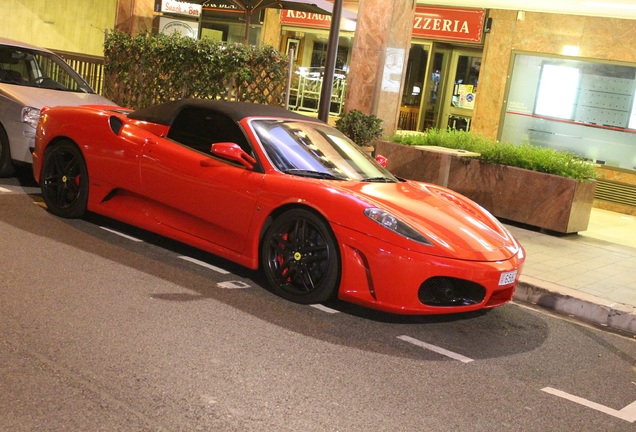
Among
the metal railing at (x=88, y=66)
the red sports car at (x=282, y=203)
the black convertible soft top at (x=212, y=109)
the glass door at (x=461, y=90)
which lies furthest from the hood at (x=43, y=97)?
the glass door at (x=461, y=90)

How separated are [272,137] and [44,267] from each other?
6.75 ft

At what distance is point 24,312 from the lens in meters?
5.25

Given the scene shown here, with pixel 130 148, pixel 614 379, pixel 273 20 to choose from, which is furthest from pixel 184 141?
pixel 273 20

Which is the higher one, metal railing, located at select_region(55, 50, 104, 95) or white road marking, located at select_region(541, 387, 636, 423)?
metal railing, located at select_region(55, 50, 104, 95)

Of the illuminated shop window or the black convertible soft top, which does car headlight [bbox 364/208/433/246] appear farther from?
the illuminated shop window

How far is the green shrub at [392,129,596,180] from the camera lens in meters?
10.9

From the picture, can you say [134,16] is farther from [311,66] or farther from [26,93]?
[26,93]

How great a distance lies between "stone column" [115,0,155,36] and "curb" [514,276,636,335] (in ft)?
37.5

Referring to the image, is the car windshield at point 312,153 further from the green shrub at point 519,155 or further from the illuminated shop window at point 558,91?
the illuminated shop window at point 558,91

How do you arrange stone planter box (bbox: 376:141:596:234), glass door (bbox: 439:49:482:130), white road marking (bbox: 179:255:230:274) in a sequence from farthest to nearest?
glass door (bbox: 439:49:482:130), stone planter box (bbox: 376:141:596:234), white road marking (bbox: 179:255:230:274)

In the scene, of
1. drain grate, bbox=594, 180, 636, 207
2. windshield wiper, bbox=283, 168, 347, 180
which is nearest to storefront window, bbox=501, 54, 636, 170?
drain grate, bbox=594, 180, 636, 207

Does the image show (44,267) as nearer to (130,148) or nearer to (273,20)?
(130,148)

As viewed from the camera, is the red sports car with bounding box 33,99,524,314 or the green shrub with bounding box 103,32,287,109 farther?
the green shrub with bounding box 103,32,287,109

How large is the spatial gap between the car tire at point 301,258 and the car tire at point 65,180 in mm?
2307
